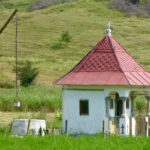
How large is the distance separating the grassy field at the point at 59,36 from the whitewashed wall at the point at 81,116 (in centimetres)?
1746

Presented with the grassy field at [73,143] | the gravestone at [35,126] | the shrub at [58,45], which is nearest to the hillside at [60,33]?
the shrub at [58,45]

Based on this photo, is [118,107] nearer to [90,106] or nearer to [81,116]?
[90,106]

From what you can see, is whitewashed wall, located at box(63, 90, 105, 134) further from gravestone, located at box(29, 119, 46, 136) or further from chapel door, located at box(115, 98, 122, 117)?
chapel door, located at box(115, 98, 122, 117)

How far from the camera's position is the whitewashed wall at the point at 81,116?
2833cm

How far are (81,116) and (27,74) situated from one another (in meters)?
26.9

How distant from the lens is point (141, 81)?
93.6ft

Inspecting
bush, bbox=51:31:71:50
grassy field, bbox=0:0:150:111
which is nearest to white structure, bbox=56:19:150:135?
grassy field, bbox=0:0:150:111

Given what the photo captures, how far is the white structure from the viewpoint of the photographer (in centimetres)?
2827

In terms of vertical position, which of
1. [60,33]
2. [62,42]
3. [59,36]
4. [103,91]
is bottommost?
[103,91]

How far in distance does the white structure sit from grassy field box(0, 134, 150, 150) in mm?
4569

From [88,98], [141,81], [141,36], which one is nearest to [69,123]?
[88,98]

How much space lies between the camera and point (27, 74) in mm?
55375

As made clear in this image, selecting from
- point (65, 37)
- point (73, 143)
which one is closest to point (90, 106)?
point (73, 143)

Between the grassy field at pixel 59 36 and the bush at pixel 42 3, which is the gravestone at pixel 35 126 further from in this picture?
the bush at pixel 42 3
